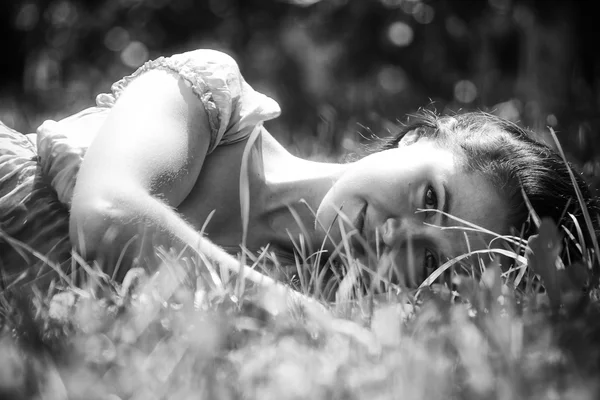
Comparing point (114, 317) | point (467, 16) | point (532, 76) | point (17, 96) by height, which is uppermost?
point (114, 317)

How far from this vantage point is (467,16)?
494cm

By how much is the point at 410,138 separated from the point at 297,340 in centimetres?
135

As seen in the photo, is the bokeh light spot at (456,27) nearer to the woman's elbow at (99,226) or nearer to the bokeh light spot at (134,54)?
the bokeh light spot at (134,54)

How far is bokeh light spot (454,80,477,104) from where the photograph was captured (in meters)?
5.57

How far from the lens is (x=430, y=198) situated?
1.99 metres

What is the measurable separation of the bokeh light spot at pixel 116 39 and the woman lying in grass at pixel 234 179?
4011mm

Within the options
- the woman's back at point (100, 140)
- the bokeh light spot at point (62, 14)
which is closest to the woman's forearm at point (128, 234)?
the woman's back at point (100, 140)

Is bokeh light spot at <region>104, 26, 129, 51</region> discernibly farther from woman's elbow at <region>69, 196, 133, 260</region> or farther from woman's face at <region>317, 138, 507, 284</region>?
woman's elbow at <region>69, 196, 133, 260</region>

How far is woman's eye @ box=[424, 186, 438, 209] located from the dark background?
2333 millimetres

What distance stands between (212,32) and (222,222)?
13.3 feet

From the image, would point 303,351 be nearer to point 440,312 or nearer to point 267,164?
point 440,312

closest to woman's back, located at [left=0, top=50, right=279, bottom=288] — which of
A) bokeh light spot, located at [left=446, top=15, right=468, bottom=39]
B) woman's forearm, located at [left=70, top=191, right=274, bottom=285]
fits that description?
woman's forearm, located at [left=70, top=191, right=274, bottom=285]

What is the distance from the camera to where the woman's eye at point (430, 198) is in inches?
77.9

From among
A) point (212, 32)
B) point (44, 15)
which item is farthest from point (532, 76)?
point (44, 15)
